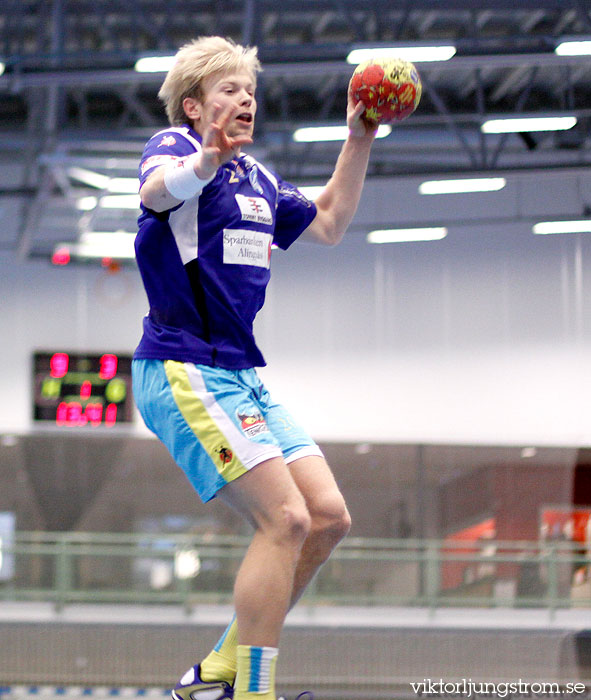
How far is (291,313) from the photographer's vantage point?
14758mm

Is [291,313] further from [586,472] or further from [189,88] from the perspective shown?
[189,88]

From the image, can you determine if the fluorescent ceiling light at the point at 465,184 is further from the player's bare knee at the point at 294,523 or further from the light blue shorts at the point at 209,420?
the player's bare knee at the point at 294,523

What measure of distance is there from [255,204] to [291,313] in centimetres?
1211

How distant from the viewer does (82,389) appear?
44.3ft

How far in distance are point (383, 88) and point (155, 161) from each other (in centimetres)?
72

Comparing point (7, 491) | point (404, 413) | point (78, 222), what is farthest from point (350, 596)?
point (78, 222)

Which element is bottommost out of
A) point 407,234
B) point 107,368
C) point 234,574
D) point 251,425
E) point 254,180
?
point 234,574

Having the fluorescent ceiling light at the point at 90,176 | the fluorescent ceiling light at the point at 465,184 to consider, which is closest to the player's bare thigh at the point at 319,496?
the fluorescent ceiling light at the point at 465,184

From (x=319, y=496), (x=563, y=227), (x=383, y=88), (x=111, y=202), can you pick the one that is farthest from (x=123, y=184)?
(x=319, y=496)

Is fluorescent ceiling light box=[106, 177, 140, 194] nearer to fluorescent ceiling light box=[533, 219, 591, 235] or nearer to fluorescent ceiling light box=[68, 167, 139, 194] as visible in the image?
fluorescent ceiling light box=[68, 167, 139, 194]

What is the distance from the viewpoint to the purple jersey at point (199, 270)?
251 cm

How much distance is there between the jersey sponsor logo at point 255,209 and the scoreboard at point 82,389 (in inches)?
426

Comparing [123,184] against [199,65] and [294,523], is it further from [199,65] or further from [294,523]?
[294,523]

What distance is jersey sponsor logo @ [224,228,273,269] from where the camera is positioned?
2545 mm
